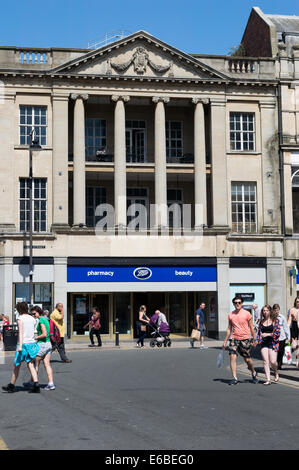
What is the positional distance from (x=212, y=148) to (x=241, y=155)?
169 centimetres

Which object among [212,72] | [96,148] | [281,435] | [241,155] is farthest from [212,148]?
[281,435]

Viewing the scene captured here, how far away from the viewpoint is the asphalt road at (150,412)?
324 inches

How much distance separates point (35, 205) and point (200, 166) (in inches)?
340

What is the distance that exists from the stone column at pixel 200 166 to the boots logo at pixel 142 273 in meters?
3.47

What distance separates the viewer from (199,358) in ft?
73.2

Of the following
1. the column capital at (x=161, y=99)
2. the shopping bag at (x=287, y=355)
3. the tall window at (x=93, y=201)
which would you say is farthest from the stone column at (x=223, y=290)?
the shopping bag at (x=287, y=355)

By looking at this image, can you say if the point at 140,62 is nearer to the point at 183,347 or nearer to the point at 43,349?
the point at 183,347

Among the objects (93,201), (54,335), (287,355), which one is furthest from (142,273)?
(287,355)

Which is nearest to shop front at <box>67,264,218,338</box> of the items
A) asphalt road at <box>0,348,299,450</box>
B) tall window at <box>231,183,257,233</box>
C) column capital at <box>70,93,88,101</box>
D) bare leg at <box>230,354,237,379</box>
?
tall window at <box>231,183,257,233</box>

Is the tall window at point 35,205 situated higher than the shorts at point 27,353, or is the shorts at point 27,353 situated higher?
the tall window at point 35,205

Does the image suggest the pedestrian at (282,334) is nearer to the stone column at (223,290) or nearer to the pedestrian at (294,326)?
the pedestrian at (294,326)

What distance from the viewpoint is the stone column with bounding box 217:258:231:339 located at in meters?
34.0

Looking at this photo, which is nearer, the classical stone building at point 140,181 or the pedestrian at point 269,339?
the pedestrian at point 269,339

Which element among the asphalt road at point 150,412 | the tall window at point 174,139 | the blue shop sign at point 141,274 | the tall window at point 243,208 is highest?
the tall window at point 174,139
